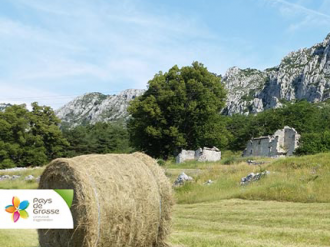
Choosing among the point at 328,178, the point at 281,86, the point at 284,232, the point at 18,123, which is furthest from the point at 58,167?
the point at 281,86

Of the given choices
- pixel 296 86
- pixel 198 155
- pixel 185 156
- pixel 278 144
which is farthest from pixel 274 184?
pixel 296 86

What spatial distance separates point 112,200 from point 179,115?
41.8 m

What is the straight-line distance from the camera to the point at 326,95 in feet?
551

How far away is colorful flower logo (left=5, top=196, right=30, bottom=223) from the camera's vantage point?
23.7ft

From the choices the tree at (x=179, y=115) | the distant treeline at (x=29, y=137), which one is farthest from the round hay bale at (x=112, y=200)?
the distant treeline at (x=29, y=137)

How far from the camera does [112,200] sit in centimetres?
695

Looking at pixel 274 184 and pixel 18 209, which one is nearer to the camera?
pixel 18 209

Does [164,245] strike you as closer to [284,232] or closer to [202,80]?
[284,232]

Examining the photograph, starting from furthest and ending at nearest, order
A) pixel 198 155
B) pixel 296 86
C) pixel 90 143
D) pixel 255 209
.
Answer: pixel 296 86 → pixel 90 143 → pixel 198 155 → pixel 255 209

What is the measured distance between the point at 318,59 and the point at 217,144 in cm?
15641

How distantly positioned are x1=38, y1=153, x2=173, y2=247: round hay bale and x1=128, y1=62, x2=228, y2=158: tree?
38.5 m

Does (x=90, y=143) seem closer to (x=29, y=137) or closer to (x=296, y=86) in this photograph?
(x=29, y=137)

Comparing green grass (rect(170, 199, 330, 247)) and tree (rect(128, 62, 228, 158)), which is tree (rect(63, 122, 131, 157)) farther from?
green grass (rect(170, 199, 330, 247))

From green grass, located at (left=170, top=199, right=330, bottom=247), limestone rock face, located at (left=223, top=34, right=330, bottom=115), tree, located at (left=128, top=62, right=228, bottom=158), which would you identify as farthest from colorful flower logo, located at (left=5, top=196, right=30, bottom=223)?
limestone rock face, located at (left=223, top=34, right=330, bottom=115)
